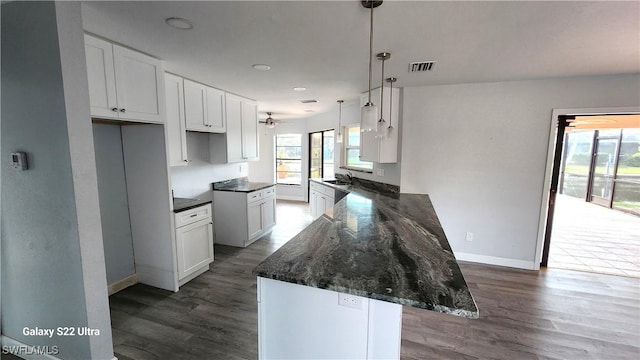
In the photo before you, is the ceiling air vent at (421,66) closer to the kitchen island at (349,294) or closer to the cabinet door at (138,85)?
the kitchen island at (349,294)

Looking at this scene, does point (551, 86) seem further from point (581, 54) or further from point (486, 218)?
point (486, 218)

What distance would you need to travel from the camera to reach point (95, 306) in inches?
66.1

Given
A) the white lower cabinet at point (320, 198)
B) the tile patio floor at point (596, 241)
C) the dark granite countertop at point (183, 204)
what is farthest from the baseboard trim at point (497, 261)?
the dark granite countertop at point (183, 204)

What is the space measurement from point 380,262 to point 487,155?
282cm

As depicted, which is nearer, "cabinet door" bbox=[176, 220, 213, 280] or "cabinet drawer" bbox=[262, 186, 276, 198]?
"cabinet door" bbox=[176, 220, 213, 280]

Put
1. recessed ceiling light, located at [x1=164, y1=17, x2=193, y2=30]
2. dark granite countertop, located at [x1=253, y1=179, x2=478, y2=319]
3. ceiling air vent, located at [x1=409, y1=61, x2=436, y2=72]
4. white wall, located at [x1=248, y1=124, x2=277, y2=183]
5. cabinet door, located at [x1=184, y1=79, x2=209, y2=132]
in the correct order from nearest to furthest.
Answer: dark granite countertop, located at [x1=253, y1=179, x2=478, y2=319], recessed ceiling light, located at [x1=164, y1=17, x2=193, y2=30], ceiling air vent, located at [x1=409, y1=61, x2=436, y2=72], cabinet door, located at [x1=184, y1=79, x2=209, y2=132], white wall, located at [x1=248, y1=124, x2=277, y2=183]

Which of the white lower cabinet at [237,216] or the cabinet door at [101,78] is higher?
the cabinet door at [101,78]

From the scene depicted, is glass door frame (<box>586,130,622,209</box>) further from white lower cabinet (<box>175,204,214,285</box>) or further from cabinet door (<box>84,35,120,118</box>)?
cabinet door (<box>84,35,120,118</box>)

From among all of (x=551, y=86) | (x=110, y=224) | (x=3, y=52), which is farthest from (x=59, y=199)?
(x=551, y=86)

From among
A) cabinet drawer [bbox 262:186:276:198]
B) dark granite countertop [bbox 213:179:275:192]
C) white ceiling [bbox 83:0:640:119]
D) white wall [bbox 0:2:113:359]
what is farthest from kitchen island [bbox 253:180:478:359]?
cabinet drawer [bbox 262:186:276:198]

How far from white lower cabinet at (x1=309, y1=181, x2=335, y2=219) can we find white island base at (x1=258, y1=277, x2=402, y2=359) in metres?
3.02

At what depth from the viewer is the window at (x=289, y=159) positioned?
7461 millimetres

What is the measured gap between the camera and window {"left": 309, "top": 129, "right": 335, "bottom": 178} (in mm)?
6801

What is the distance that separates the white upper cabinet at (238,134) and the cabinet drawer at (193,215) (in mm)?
996
